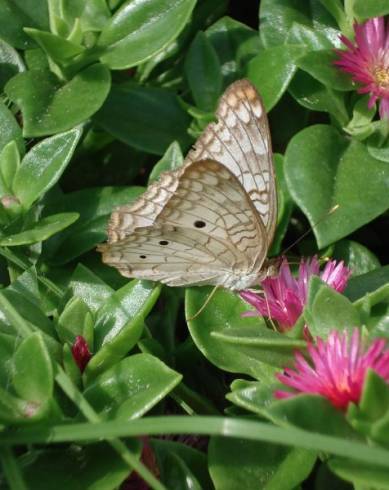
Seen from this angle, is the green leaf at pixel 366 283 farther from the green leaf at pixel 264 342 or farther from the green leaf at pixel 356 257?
the green leaf at pixel 264 342

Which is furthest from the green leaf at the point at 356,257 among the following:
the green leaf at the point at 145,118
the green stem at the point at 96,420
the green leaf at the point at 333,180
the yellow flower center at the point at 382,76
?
the green stem at the point at 96,420

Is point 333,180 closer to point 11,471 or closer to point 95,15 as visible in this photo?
point 95,15

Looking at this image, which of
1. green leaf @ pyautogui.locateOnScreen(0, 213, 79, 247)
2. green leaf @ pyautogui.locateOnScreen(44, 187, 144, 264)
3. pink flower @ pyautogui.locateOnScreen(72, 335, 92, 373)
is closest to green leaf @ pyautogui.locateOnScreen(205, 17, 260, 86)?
green leaf @ pyautogui.locateOnScreen(44, 187, 144, 264)

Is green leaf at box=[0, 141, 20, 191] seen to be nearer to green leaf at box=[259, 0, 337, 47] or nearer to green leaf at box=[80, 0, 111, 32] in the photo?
green leaf at box=[80, 0, 111, 32]

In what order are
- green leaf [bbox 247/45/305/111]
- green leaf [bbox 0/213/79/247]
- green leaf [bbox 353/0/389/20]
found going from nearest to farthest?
green leaf [bbox 0/213/79/247] < green leaf [bbox 353/0/389/20] < green leaf [bbox 247/45/305/111]

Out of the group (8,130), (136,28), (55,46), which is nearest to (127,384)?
(8,130)

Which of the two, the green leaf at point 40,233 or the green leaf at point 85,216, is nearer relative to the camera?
the green leaf at point 40,233
